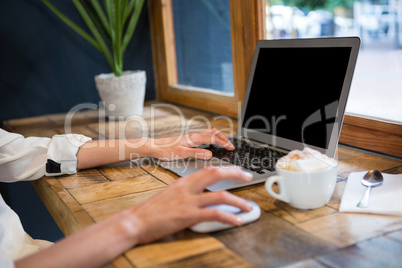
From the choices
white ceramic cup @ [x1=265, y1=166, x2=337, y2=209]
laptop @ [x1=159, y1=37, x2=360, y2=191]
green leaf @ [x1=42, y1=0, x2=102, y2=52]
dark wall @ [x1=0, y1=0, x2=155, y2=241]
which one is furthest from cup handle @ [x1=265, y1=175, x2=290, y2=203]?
dark wall @ [x1=0, y1=0, x2=155, y2=241]

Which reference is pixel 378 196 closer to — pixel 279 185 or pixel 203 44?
pixel 279 185

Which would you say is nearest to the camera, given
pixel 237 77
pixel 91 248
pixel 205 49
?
pixel 91 248

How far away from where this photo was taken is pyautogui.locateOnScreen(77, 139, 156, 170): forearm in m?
1.04

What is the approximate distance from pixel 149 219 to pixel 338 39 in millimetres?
587

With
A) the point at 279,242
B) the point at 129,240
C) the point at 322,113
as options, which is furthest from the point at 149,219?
the point at 322,113

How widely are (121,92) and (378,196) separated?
121 centimetres

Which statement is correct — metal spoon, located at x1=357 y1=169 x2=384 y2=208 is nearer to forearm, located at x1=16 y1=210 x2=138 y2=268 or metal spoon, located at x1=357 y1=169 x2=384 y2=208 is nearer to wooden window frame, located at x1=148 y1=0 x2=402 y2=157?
wooden window frame, located at x1=148 y1=0 x2=402 y2=157

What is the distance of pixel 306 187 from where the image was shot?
0.68 m

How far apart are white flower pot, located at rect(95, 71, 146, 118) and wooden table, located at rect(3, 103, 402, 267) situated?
0.71m

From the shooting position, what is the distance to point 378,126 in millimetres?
1032

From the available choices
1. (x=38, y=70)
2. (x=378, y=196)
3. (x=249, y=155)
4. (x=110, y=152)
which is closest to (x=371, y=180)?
(x=378, y=196)

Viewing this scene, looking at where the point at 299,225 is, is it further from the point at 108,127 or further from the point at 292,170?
the point at 108,127

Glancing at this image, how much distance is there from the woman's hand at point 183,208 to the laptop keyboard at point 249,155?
9.0 inches

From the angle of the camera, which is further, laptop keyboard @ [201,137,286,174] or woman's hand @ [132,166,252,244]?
laptop keyboard @ [201,137,286,174]
